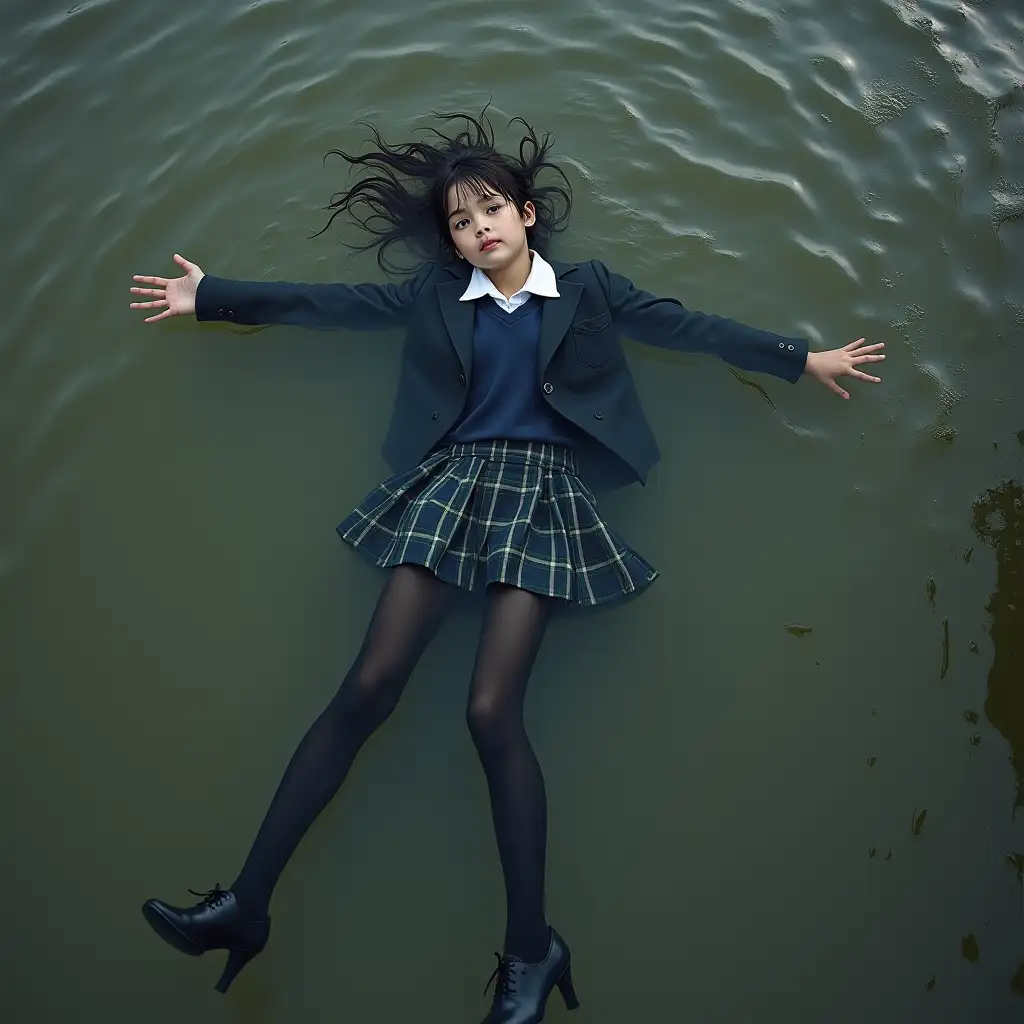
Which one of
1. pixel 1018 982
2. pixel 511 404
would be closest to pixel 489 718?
pixel 511 404

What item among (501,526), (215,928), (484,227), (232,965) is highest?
(484,227)

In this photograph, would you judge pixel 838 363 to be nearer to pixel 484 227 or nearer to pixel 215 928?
pixel 484 227

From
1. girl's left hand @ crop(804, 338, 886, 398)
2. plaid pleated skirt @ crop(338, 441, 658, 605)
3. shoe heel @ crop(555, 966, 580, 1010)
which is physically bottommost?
shoe heel @ crop(555, 966, 580, 1010)

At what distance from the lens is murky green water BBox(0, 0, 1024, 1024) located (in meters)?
2.84

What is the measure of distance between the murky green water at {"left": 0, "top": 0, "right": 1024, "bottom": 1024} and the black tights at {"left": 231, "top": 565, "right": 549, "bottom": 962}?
0.99ft

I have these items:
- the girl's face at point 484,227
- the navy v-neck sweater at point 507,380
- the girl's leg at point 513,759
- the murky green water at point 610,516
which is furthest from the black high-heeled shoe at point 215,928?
the girl's face at point 484,227

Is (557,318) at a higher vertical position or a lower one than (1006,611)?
higher

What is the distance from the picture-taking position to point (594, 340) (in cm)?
316

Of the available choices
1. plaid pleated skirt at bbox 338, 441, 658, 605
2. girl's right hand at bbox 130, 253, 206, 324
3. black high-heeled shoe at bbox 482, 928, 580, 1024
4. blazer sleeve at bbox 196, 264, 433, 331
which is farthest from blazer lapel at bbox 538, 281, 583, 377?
black high-heeled shoe at bbox 482, 928, 580, 1024

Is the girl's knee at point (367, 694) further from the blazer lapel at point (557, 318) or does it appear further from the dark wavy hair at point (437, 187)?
the dark wavy hair at point (437, 187)

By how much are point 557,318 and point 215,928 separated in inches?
74.6

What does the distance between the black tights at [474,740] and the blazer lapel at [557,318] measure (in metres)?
0.71

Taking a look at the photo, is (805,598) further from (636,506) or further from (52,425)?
→ (52,425)

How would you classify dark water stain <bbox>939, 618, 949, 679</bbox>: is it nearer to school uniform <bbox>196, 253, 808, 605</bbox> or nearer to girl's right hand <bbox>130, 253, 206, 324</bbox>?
school uniform <bbox>196, 253, 808, 605</bbox>
